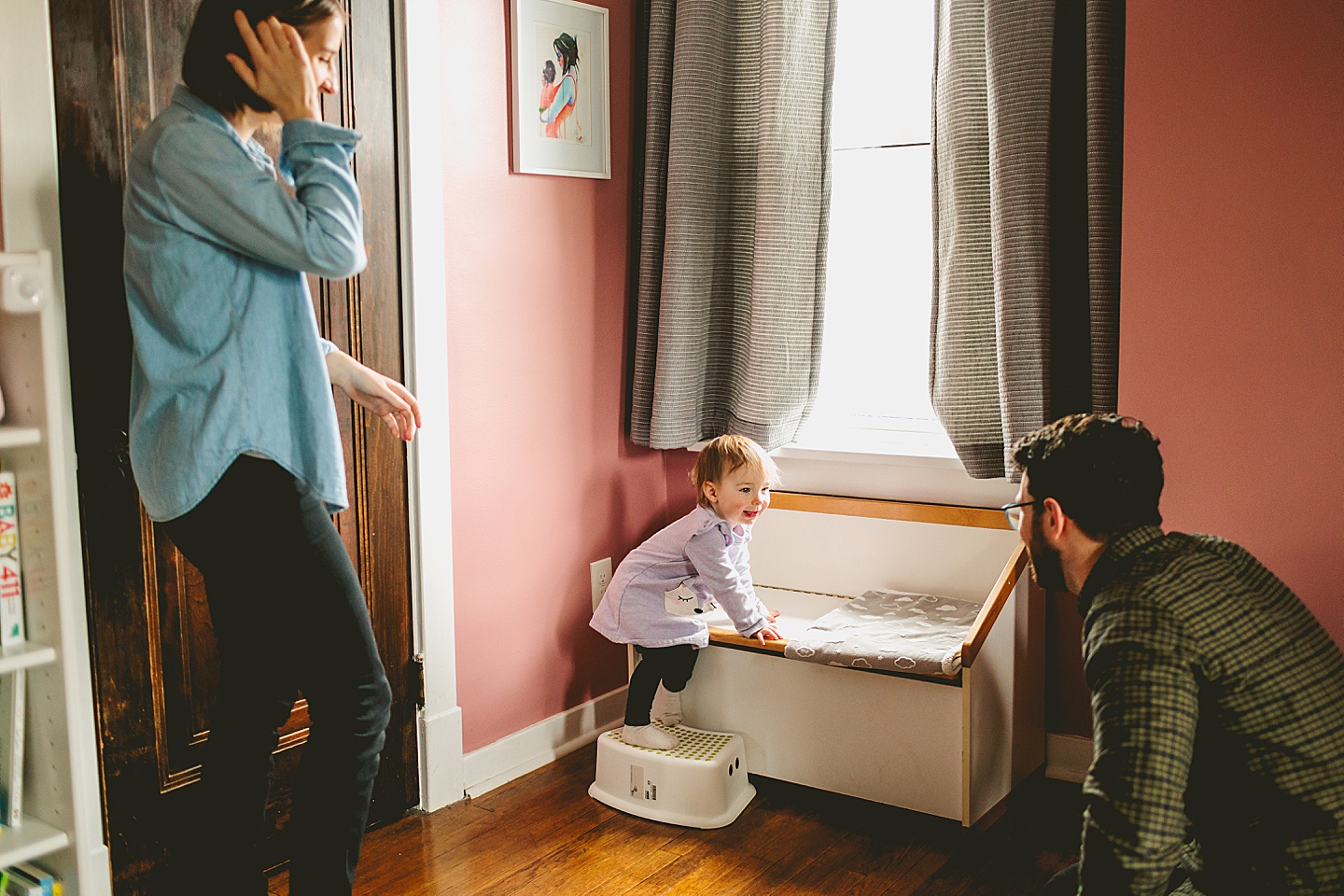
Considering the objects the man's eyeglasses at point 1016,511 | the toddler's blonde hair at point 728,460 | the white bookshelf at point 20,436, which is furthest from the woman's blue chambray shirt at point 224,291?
the toddler's blonde hair at point 728,460

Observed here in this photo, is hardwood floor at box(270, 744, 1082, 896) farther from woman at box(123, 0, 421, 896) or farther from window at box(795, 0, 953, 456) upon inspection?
window at box(795, 0, 953, 456)

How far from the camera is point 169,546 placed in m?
1.90

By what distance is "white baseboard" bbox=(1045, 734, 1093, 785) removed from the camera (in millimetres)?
2523

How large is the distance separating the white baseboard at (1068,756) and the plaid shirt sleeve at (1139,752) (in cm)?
143

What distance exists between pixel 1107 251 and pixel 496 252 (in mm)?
1296

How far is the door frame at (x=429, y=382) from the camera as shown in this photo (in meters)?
2.26

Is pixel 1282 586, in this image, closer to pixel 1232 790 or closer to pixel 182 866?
pixel 1232 790

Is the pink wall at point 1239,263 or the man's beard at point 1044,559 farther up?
the pink wall at point 1239,263

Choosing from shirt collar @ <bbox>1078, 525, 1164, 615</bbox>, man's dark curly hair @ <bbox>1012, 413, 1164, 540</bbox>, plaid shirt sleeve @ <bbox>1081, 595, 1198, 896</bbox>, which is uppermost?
man's dark curly hair @ <bbox>1012, 413, 1164, 540</bbox>

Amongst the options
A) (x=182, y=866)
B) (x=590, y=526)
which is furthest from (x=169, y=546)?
(x=590, y=526)

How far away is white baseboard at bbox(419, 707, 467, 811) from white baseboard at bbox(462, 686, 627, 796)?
0.04 metres

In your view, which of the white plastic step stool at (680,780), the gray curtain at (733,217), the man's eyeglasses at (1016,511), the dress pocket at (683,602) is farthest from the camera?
the gray curtain at (733,217)

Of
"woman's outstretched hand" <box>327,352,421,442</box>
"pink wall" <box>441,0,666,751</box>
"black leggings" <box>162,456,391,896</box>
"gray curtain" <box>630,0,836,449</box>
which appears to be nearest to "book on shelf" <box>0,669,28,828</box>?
"black leggings" <box>162,456,391,896</box>

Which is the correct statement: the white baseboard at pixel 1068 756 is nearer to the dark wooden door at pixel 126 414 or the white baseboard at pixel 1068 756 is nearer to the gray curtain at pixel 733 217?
the gray curtain at pixel 733 217
